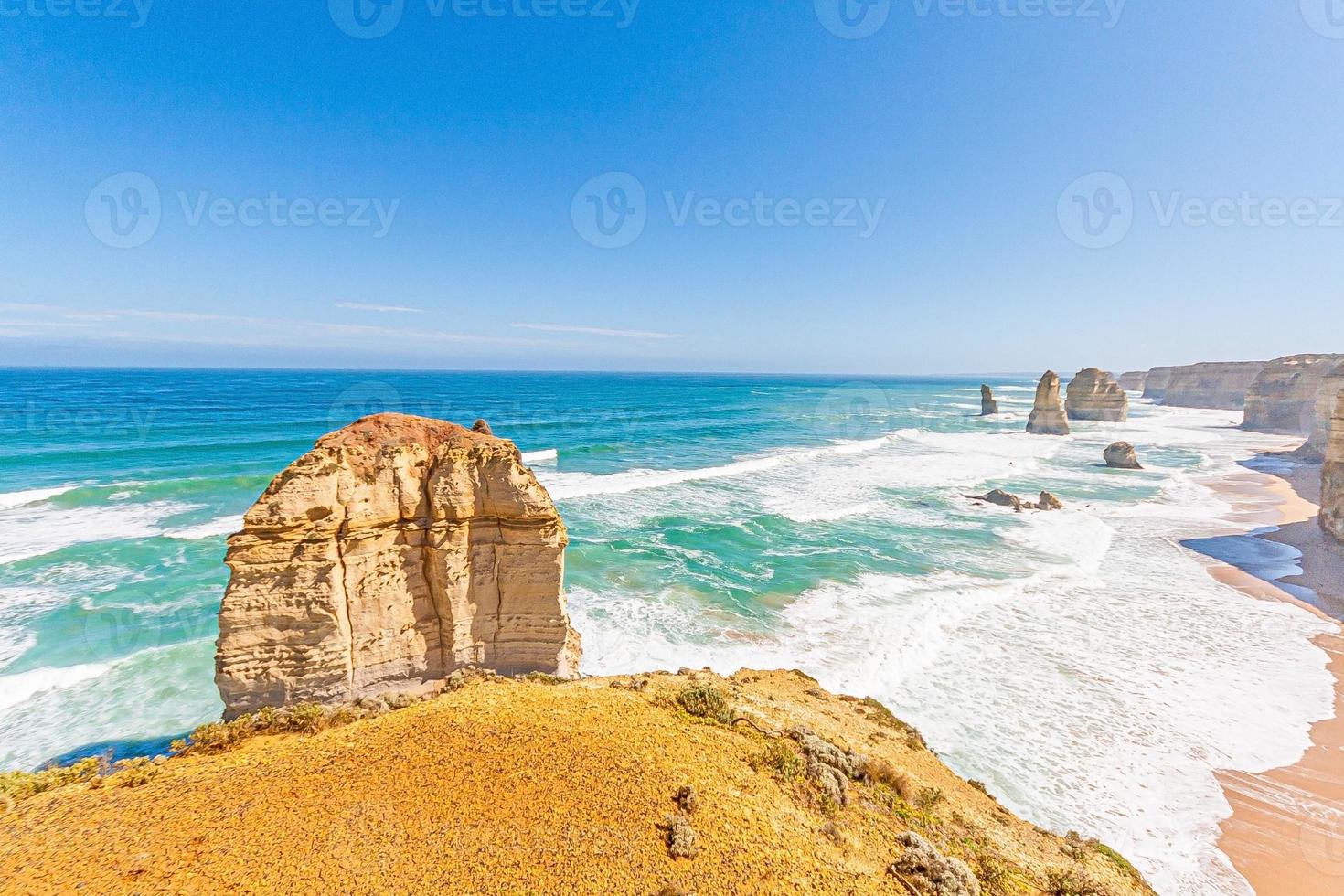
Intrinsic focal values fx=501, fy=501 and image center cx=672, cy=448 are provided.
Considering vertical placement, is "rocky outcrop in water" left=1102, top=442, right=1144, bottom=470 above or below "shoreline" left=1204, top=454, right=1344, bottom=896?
above

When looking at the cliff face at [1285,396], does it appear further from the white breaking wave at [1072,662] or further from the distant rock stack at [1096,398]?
the white breaking wave at [1072,662]

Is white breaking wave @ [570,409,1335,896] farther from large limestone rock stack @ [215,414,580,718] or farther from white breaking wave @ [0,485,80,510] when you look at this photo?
white breaking wave @ [0,485,80,510]

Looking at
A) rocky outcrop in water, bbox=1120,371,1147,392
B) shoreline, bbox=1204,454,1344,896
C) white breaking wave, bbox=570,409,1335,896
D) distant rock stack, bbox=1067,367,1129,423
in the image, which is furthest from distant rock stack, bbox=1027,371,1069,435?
rocky outcrop in water, bbox=1120,371,1147,392

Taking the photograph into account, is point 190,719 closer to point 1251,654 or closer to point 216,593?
point 216,593

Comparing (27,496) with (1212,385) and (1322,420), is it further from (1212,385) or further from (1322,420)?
(1212,385)

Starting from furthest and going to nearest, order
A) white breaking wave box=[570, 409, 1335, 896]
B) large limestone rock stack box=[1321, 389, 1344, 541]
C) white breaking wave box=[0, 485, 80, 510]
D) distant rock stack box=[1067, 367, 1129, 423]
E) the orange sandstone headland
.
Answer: distant rock stack box=[1067, 367, 1129, 423]
white breaking wave box=[0, 485, 80, 510]
large limestone rock stack box=[1321, 389, 1344, 541]
white breaking wave box=[570, 409, 1335, 896]
the orange sandstone headland

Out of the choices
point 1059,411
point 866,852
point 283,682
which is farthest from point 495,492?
point 1059,411

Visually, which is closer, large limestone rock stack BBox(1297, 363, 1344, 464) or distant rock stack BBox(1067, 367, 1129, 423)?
large limestone rock stack BBox(1297, 363, 1344, 464)

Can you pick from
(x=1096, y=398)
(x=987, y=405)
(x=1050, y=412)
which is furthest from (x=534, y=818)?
(x=987, y=405)
